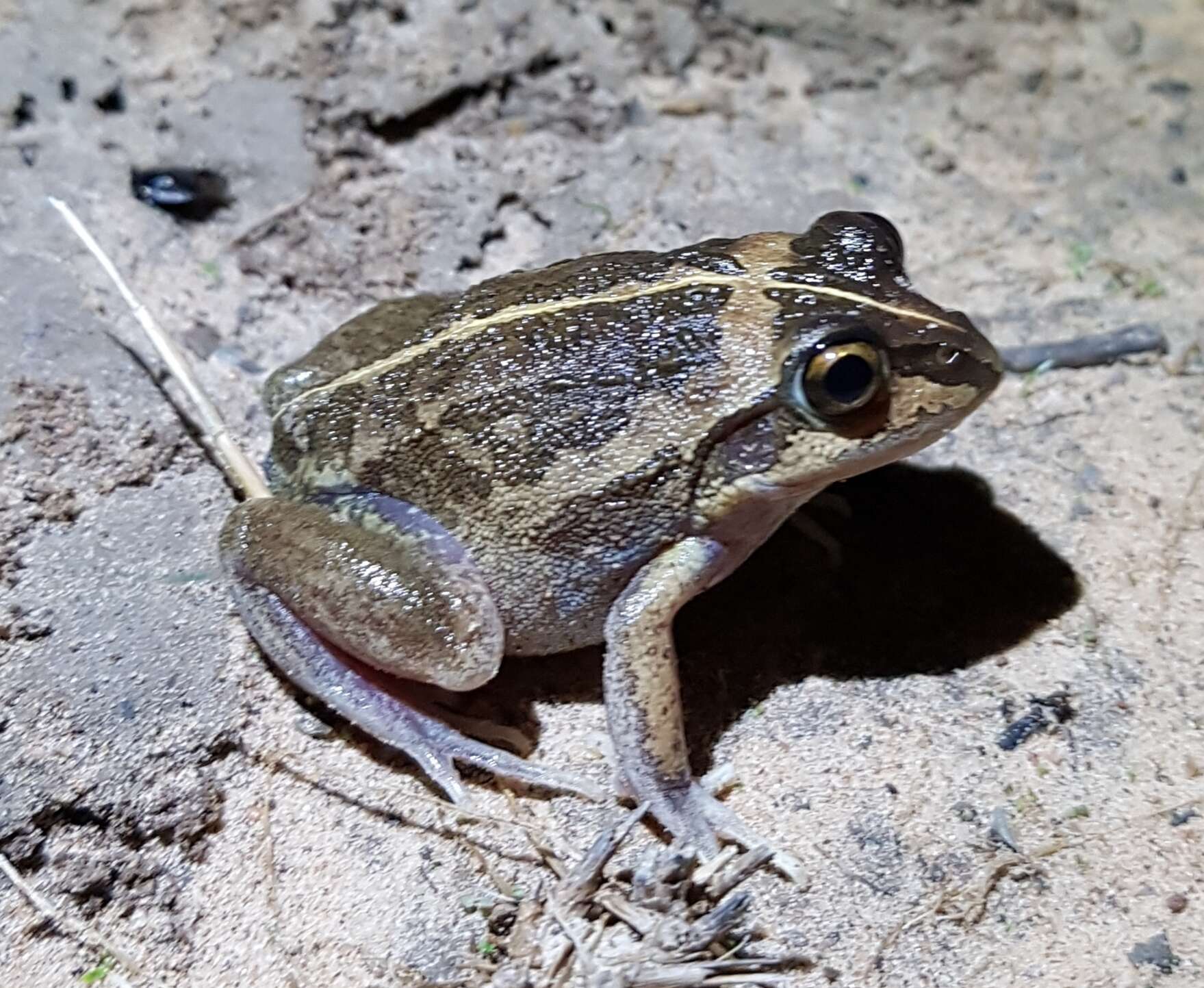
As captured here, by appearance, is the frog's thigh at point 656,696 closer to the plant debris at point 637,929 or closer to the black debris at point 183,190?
the plant debris at point 637,929

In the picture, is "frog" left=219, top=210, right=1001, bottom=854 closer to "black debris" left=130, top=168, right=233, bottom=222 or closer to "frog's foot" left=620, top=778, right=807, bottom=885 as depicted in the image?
"frog's foot" left=620, top=778, right=807, bottom=885

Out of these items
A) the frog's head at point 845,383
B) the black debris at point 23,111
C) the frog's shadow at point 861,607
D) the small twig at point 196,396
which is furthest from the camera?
the black debris at point 23,111

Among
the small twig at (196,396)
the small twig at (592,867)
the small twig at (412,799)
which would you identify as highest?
the small twig at (196,396)

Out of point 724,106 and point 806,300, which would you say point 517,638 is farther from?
point 724,106

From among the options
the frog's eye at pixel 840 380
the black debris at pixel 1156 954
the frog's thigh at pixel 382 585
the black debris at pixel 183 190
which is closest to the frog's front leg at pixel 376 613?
the frog's thigh at pixel 382 585

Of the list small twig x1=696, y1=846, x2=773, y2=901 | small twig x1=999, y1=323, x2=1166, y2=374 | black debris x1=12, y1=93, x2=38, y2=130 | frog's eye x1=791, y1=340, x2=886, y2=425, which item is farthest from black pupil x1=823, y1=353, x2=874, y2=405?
black debris x1=12, y1=93, x2=38, y2=130

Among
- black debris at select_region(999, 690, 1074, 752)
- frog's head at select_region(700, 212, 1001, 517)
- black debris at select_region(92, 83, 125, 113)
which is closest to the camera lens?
frog's head at select_region(700, 212, 1001, 517)

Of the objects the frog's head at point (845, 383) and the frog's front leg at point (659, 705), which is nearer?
the frog's head at point (845, 383)
